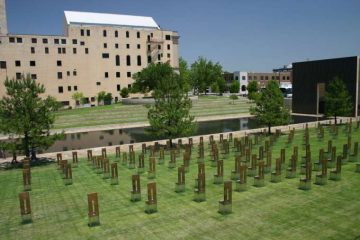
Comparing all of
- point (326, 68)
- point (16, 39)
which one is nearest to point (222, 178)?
point (326, 68)

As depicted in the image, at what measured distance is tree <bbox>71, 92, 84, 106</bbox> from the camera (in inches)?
2709

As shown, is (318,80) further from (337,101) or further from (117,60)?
(117,60)

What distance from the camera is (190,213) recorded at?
36.5 feet

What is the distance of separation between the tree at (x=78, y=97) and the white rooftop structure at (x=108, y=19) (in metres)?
17.2

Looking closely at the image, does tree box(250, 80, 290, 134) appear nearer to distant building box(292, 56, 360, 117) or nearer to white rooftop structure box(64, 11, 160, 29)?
distant building box(292, 56, 360, 117)

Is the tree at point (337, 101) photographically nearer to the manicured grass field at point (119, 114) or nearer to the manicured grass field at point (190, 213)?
the manicured grass field at point (119, 114)

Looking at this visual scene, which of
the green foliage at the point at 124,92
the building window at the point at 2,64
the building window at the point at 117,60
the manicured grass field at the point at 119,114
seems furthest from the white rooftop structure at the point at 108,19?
the manicured grass field at the point at 119,114

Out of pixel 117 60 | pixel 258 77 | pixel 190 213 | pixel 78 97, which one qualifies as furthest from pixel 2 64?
pixel 258 77

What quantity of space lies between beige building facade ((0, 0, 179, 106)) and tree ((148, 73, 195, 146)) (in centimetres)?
4592

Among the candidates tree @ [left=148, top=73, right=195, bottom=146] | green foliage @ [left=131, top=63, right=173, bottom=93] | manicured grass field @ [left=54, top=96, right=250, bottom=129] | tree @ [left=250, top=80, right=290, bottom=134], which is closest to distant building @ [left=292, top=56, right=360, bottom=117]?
manicured grass field @ [left=54, top=96, right=250, bottom=129]

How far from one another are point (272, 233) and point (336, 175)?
6.64m

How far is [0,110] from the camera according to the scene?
20.6m

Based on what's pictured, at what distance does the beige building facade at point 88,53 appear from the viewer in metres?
64.7

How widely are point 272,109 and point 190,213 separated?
21932mm
